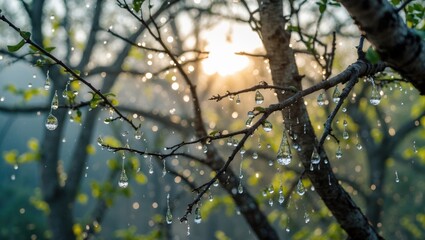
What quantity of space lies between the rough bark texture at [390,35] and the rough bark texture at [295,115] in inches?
51.5

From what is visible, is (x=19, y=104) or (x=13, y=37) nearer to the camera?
(x=19, y=104)

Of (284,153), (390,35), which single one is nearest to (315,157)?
(284,153)

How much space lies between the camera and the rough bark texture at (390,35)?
Answer: 4.45ft

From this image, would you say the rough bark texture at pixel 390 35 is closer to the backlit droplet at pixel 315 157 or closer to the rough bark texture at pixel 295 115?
the backlit droplet at pixel 315 157

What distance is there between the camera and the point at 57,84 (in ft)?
22.4

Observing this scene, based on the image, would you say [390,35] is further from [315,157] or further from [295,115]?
[295,115]

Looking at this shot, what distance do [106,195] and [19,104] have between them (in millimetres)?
2122

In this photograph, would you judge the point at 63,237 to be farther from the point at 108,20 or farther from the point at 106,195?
the point at 108,20

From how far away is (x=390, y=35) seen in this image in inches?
55.8

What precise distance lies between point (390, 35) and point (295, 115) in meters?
1.48

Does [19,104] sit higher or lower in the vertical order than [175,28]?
lower

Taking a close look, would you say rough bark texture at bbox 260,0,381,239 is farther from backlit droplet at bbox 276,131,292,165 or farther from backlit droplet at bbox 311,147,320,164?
backlit droplet at bbox 276,131,292,165

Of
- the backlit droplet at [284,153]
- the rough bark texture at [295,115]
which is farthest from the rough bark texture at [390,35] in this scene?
the rough bark texture at [295,115]

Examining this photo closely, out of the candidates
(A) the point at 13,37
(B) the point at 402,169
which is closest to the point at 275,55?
(A) the point at 13,37
